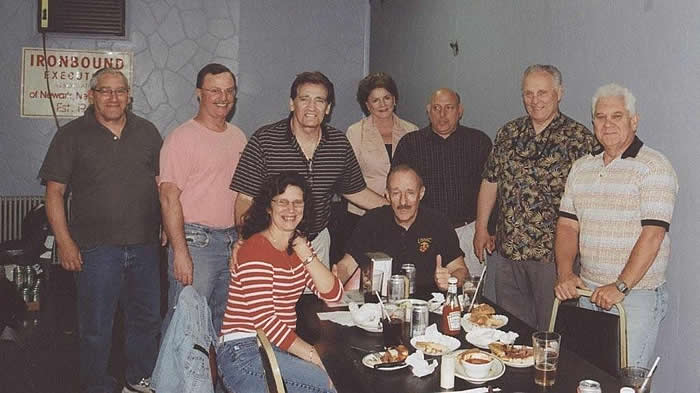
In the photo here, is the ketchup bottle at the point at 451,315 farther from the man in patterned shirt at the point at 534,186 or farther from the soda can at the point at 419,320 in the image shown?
the man in patterned shirt at the point at 534,186

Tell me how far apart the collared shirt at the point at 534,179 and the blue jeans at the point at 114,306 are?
1.79 m

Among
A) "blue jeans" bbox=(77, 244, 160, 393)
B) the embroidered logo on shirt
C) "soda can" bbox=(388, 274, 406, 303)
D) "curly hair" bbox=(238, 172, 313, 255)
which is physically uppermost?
"curly hair" bbox=(238, 172, 313, 255)

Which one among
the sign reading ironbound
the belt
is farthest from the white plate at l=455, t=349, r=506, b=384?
the sign reading ironbound

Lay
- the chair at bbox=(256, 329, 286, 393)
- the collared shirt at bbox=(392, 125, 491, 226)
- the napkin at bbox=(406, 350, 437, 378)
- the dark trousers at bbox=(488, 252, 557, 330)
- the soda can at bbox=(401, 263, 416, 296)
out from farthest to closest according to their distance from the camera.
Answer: the collared shirt at bbox=(392, 125, 491, 226) → the dark trousers at bbox=(488, 252, 557, 330) → the soda can at bbox=(401, 263, 416, 296) → the napkin at bbox=(406, 350, 437, 378) → the chair at bbox=(256, 329, 286, 393)

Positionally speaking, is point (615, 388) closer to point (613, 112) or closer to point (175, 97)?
point (613, 112)

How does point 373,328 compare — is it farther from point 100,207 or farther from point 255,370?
point 100,207

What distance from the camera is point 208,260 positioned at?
3.42 metres

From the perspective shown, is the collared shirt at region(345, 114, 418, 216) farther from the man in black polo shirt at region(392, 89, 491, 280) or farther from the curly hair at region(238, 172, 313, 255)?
the curly hair at region(238, 172, 313, 255)

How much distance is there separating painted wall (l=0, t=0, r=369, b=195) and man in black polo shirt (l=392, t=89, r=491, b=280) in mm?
2493

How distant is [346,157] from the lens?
3.42 metres

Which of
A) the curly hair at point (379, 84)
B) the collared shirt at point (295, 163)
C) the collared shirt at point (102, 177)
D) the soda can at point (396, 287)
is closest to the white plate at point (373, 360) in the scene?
the soda can at point (396, 287)

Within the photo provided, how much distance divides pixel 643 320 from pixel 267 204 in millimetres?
1459

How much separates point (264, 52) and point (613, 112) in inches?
165

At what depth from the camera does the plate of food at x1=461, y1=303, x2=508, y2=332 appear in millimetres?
2408
